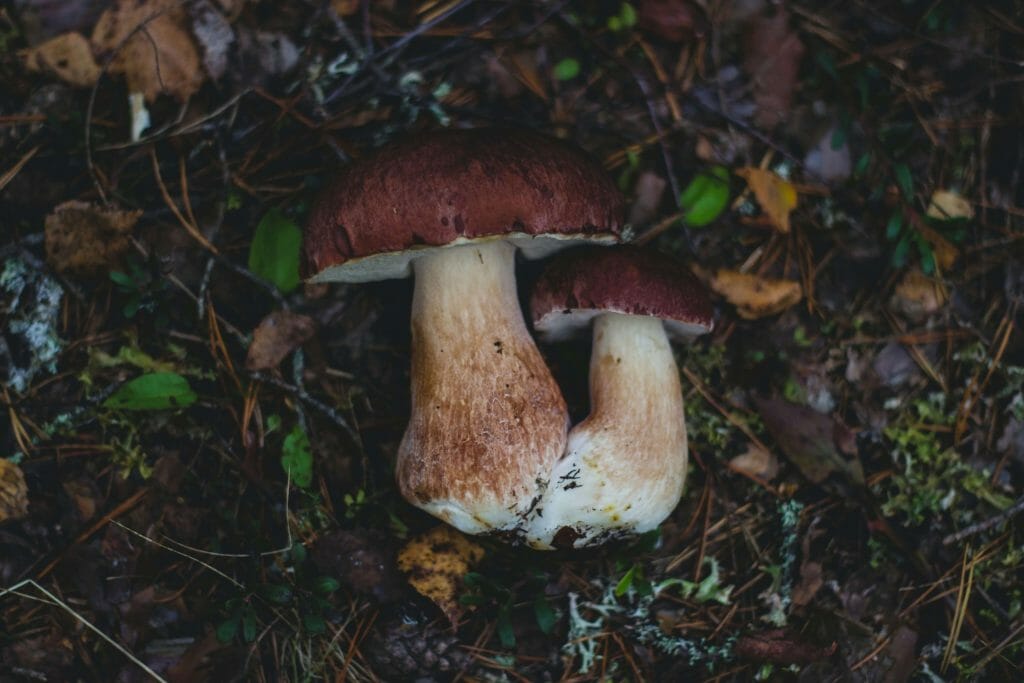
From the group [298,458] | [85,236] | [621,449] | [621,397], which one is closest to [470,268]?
[621,397]

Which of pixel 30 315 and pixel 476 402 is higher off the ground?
pixel 30 315

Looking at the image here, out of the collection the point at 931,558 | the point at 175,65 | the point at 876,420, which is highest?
the point at 175,65

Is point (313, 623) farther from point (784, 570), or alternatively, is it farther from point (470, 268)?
point (784, 570)

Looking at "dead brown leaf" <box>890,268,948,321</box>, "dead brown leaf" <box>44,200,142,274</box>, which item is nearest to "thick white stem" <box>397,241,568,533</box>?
"dead brown leaf" <box>44,200,142,274</box>

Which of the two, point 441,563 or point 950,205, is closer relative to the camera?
point 441,563

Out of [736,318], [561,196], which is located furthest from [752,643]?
[561,196]

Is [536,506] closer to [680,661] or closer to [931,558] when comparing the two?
[680,661]
